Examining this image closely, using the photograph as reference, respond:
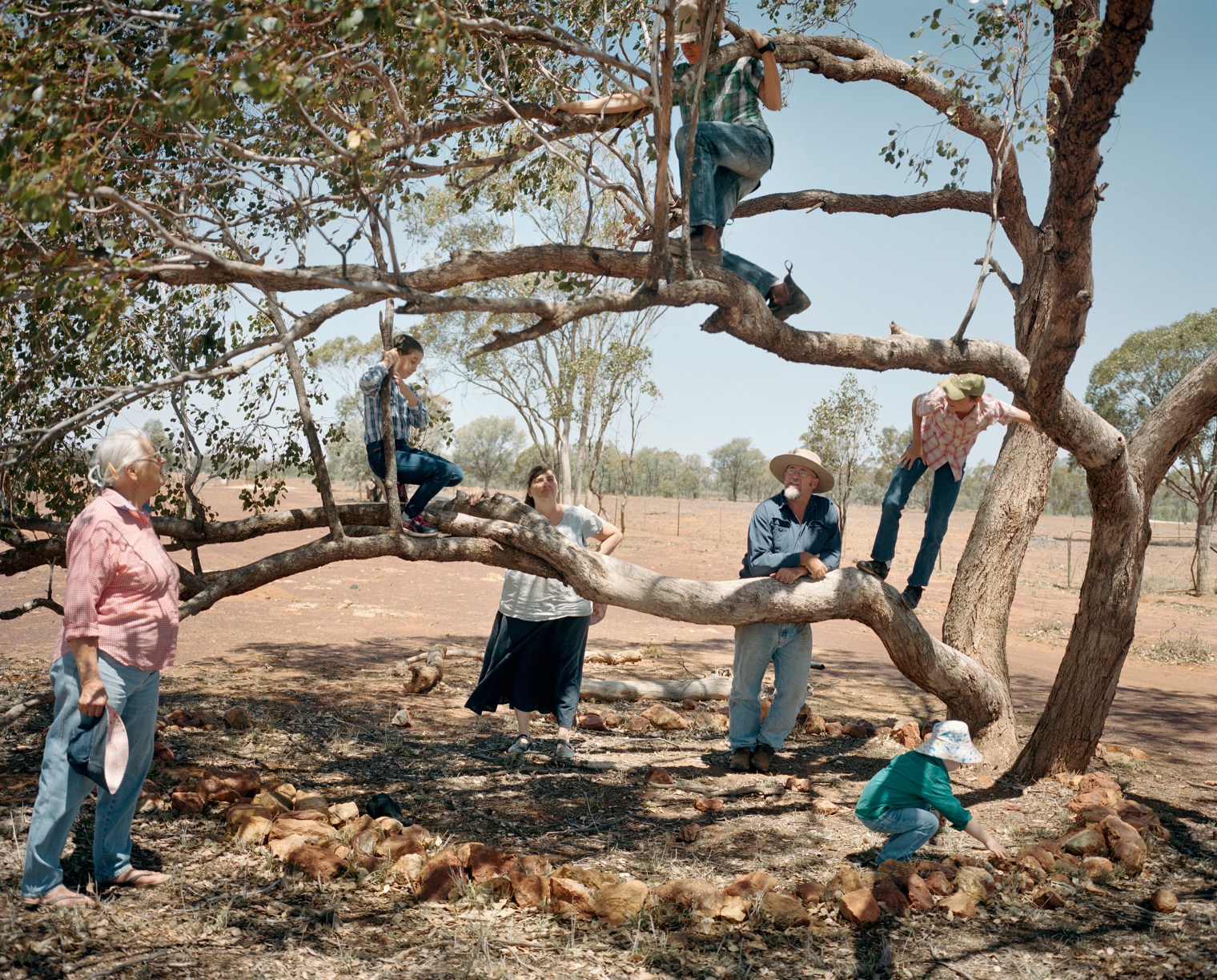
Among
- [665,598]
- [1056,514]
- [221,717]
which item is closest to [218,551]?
[221,717]

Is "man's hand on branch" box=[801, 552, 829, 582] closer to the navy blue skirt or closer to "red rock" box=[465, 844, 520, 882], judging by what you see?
the navy blue skirt

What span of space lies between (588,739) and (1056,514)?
64301 mm

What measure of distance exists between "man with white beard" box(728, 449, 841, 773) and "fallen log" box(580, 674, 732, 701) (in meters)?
2.04

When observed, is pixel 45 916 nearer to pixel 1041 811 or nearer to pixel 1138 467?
pixel 1041 811

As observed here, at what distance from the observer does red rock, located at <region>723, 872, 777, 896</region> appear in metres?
3.57

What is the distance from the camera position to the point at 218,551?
17391mm

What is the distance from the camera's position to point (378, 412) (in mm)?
4762

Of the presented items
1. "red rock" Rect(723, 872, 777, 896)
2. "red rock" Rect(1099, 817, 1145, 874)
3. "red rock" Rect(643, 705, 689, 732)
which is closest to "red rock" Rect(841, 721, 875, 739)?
"red rock" Rect(643, 705, 689, 732)

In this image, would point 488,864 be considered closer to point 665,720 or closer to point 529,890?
point 529,890

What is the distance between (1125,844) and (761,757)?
1930 mm

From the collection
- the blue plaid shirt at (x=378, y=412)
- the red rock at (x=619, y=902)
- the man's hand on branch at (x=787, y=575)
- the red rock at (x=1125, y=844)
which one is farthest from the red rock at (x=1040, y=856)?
the blue plaid shirt at (x=378, y=412)

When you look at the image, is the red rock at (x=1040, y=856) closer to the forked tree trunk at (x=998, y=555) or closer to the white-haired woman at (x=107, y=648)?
the forked tree trunk at (x=998, y=555)

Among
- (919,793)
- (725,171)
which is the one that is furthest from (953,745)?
(725,171)

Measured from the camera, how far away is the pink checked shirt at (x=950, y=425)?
468cm
